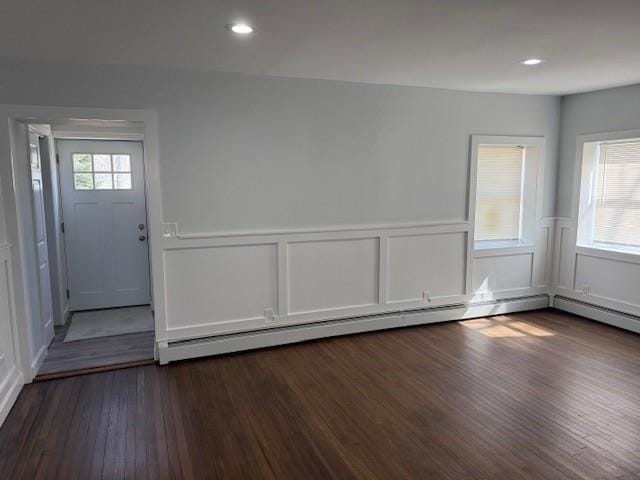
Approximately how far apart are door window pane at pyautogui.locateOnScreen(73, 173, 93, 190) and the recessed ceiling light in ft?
11.1

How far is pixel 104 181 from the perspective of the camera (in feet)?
17.2

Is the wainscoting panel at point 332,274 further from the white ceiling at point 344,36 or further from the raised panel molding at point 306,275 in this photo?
the white ceiling at point 344,36

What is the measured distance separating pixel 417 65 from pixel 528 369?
2644 mm

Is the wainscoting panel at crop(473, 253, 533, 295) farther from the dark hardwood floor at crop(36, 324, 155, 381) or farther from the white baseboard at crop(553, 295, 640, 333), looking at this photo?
the dark hardwood floor at crop(36, 324, 155, 381)

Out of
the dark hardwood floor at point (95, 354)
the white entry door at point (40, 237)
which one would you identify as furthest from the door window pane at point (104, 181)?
the dark hardwood floor at point (95, 354)

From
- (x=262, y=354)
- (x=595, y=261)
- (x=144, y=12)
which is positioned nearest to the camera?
(x=144, y=12)

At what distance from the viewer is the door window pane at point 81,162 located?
5.10m

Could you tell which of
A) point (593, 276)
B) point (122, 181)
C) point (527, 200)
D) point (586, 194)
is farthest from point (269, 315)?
point (586, 194)

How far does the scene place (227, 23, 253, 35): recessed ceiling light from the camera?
99.0 inches

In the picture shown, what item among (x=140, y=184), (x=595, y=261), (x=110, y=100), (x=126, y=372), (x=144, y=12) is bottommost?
(x=126, y=372)

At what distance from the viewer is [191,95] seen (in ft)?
12.0

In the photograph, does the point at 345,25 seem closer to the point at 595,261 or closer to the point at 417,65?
the point at 417,65

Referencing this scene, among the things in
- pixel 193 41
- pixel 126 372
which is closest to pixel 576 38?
pixel 193 41

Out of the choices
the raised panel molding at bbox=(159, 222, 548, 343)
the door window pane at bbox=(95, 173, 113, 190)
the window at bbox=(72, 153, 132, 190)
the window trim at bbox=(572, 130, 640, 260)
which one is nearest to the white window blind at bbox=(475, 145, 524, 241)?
the raised panel molding at bbox=(159, 222, 548, 343)
